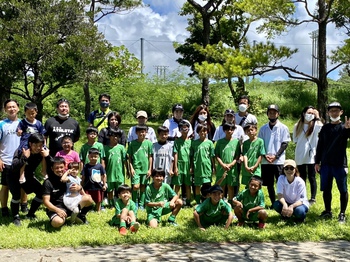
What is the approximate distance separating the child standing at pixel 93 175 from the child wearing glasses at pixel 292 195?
2.51 m

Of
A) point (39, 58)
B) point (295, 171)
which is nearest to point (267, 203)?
point (295, 171)

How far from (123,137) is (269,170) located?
7.75 ft

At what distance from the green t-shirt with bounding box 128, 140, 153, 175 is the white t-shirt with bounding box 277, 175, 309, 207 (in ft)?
6.50

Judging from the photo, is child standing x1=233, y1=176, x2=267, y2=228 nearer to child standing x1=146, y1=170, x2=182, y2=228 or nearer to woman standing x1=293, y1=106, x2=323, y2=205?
child standing x1=146, y1=170, x2=182, y2=228

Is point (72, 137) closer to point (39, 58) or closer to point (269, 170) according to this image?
point (269, 170)

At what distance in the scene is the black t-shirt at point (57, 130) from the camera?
626cm

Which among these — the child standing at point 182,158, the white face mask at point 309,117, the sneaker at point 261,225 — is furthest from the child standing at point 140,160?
the white face mask at point 309,117

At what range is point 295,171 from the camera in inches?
236

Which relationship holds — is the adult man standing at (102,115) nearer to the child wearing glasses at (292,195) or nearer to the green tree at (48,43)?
the child wearing glasses at (292,195)

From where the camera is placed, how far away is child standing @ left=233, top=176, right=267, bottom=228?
5.71 meters

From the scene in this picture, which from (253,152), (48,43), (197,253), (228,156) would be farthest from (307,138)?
(48,43)

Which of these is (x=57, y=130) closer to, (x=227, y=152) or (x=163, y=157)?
(x=163, y=157)

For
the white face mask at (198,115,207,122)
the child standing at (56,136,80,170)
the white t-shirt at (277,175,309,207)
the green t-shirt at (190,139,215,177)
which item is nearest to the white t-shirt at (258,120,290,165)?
the white t-shirt at (277,175,309,207)

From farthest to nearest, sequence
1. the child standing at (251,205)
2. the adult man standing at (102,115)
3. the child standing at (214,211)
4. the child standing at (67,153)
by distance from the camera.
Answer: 1. the adult man standing at (102,115)
2. the child standing at (67,153)
3. the child standing at (251,205)
4. the child standing at (214,211)
